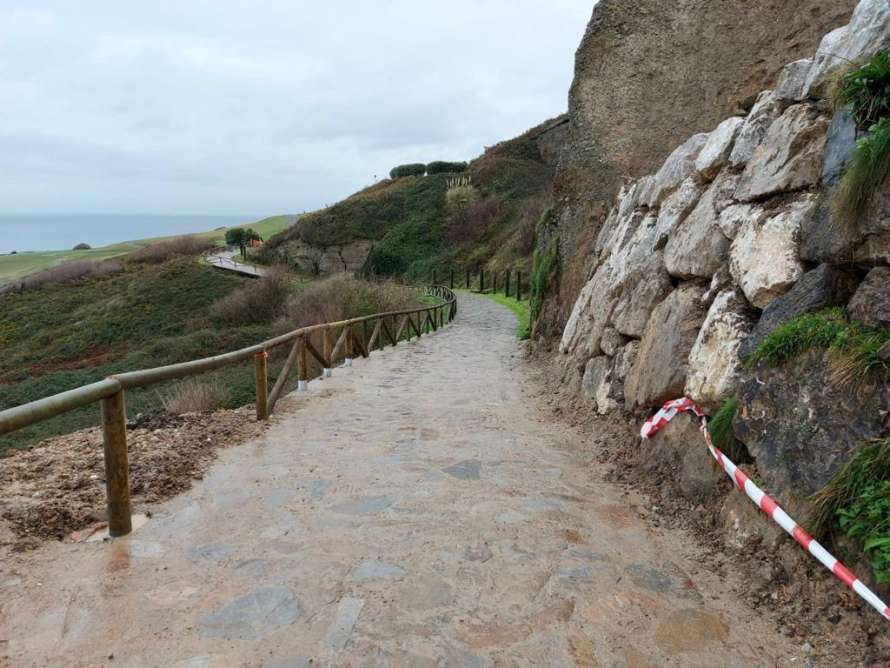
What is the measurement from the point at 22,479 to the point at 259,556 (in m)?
2.27

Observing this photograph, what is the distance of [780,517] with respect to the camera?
9.05 ft

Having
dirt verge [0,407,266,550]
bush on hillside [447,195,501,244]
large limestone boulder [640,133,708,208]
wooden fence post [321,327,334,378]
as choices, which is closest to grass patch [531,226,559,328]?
large limestone boulder [640,133,708,208]

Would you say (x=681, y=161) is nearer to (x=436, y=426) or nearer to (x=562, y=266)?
(x=436, y=426)

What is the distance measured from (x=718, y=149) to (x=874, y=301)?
2.83 m

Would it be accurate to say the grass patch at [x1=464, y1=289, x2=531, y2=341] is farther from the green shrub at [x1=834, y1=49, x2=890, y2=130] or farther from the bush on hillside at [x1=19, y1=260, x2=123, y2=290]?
the bush on hillside at [x1=19, y1=260, x2=123, y2=290]

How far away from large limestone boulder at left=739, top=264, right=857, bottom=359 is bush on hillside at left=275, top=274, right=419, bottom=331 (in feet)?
50.3

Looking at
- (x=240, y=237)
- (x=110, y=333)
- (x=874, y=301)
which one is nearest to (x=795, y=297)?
(x=874, y=301)

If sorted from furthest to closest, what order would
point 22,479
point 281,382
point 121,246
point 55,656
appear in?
point 121,246
point 281,382
point 22,479
point 55,656

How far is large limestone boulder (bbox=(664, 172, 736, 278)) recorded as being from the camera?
4.48 metres

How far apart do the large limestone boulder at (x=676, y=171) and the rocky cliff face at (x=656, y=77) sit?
4.23 ft

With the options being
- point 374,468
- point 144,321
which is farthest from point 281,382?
point 144,321

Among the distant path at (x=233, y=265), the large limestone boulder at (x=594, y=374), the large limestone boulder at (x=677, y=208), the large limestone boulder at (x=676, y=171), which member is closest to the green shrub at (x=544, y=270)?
the large limestone boulder at (x=676, y=171)

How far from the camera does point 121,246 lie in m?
75.8

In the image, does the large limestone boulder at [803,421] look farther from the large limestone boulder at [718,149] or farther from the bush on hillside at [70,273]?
the bush on hillside at [70,273]
